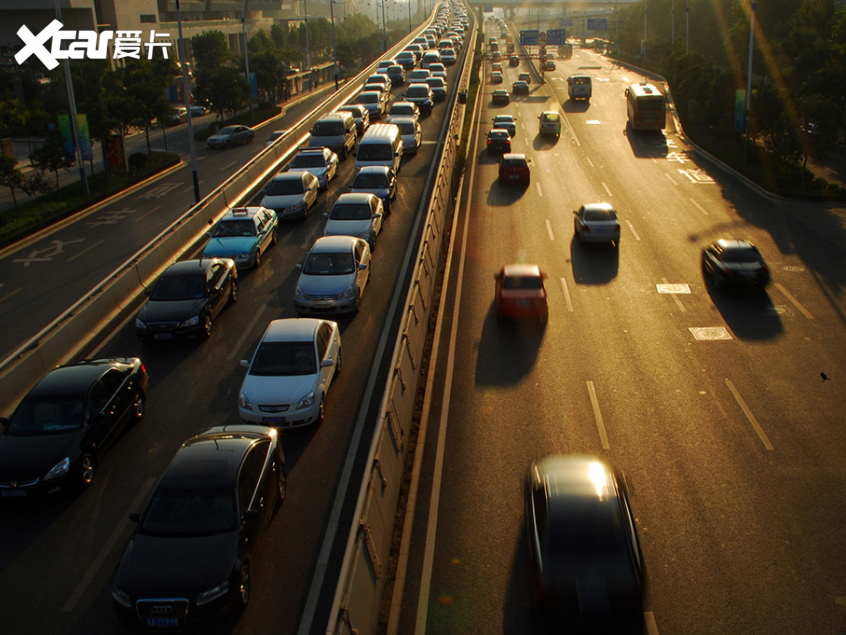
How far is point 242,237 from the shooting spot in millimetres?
26328

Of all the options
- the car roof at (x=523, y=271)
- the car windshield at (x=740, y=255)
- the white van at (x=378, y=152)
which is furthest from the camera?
the white van at (x=378, y=152)

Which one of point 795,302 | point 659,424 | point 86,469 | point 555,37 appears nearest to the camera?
point 86,469

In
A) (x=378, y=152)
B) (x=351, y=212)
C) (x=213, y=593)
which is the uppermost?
(x=378, y=152)

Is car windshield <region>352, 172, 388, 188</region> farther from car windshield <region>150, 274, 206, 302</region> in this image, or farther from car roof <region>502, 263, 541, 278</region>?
car windshield <region>150, 274, 206, 302</region>

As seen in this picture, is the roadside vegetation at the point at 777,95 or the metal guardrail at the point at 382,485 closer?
the metal guardrail at the point at 382,485

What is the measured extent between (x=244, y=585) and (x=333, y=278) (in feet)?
39.6

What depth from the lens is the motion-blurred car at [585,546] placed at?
9875mm

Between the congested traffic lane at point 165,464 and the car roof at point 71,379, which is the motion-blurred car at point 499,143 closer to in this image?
the congested traffic lane at point 165,464

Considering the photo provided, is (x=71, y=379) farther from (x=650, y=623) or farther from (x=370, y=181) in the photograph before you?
(x=370, y=181)

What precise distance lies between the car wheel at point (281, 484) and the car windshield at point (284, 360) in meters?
3.02

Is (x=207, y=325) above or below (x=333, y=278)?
below

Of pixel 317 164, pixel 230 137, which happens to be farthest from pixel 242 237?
pixel 230 137

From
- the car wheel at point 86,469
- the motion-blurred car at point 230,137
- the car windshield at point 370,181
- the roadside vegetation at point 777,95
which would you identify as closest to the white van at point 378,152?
the car windshield at point 370,181

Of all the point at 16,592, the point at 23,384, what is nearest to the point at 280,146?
the point at 23,384
